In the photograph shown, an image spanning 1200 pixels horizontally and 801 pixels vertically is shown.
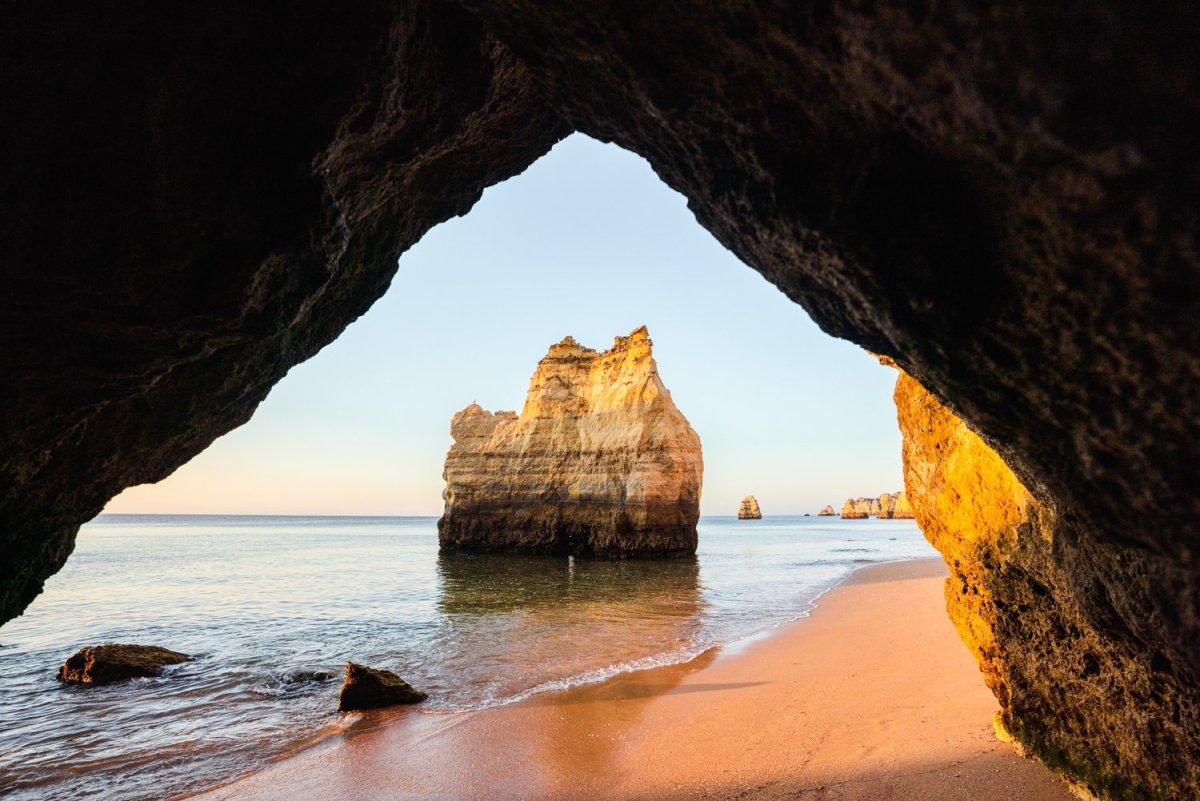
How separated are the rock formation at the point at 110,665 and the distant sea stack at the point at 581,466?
1996 cm

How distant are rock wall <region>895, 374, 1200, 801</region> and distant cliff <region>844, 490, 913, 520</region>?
120 m

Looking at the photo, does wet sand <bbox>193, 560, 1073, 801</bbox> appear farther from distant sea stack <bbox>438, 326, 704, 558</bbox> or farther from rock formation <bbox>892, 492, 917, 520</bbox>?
rock formation <bbox>892, 492, 917, 520</bbox>

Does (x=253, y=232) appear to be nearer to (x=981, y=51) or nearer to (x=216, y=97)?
(x=216, y=97)

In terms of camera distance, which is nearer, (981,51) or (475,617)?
(981,51)

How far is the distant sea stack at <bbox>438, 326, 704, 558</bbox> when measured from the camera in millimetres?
28250

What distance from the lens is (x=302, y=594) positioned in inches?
746

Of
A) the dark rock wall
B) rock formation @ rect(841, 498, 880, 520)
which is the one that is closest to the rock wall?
the dark rock wall

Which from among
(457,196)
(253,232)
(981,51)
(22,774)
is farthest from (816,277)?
(22,774)

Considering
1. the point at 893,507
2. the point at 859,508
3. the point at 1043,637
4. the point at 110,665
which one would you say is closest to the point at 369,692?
the point at 110,665

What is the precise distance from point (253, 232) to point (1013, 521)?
16.9 ft

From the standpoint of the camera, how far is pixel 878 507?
144875 mm

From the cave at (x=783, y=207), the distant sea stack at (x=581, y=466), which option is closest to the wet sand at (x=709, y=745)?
the cave at (x=783, y=207)

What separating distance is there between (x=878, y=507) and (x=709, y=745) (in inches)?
6073

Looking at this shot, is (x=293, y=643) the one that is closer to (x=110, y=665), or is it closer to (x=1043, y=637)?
(x=110, y=665)
